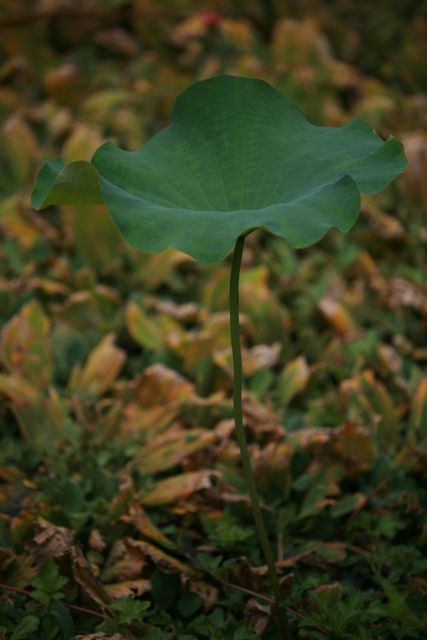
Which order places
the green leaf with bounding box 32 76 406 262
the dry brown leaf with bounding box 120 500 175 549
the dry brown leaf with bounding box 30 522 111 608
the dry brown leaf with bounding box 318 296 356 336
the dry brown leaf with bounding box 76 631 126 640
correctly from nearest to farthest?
the green leaf with bounding box 32 76 406 262 < the dry brown leaf with bounding box 76 631 126 640 < the dry brown leaf with bounding box 30 522 111 608 < the dry brown leaf with bounding box 120 500 175 549 < the dry brown leaf with bounding box 318 296 356 336

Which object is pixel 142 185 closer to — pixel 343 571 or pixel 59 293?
pixel 343 571

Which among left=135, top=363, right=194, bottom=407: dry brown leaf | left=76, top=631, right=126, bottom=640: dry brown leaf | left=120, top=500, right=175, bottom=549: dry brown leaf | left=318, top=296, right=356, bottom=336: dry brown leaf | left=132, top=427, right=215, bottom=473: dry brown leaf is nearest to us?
left=76, top=631, right=126, bottom=640: dry brown leaf

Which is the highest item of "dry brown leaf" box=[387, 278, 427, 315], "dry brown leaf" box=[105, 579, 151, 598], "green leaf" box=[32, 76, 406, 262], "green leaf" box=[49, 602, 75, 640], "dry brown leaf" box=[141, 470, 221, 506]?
"green leaf" box=[32, 76, 406, 262]

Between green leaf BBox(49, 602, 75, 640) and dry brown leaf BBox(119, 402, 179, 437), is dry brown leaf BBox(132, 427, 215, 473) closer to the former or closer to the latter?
dry brown leaf BBox(119, 402, 179, 437)

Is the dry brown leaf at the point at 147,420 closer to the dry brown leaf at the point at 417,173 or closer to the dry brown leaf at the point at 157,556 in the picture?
the dry brown leaf at the point at 157,556

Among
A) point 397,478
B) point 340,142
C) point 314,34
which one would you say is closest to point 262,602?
point 397,478

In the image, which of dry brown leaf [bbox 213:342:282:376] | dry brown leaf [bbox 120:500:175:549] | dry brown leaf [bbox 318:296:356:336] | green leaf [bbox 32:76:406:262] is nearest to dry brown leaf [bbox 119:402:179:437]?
dry brown leaf [bbox 213:342:282:376]

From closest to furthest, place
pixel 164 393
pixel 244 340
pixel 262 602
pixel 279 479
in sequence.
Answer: pixel 262 602 < pixel 279 479 < pixel 164 393 < pixel 244 340

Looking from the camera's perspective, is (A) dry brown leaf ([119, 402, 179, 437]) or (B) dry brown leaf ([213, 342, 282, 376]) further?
(B) dry brown leaf ([213, 342, 282, 376])

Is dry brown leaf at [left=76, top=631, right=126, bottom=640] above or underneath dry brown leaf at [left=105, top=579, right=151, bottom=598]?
above
